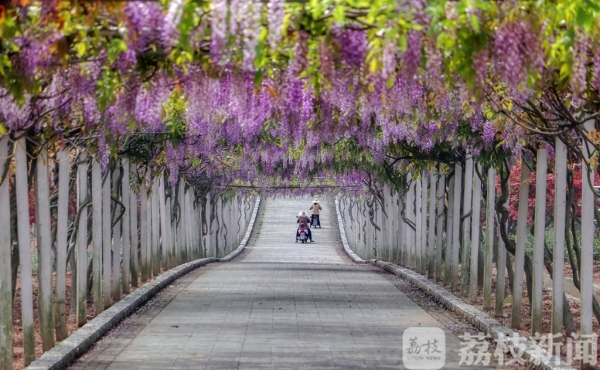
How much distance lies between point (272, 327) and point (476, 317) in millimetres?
2589

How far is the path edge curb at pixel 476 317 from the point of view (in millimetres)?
10008

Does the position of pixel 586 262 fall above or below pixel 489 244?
above

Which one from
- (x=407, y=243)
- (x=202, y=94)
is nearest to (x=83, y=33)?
(x=202, y=94)

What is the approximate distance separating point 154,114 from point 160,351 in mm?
3217

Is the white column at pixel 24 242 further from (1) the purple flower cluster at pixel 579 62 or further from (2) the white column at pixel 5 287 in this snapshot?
(1) the purple flower cluster at pixel 579 62

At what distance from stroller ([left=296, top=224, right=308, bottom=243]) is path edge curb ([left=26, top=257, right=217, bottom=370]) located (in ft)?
103

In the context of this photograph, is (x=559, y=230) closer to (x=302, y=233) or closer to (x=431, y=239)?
(x=431, y=239)

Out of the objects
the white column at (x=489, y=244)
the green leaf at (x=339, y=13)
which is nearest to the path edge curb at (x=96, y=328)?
the green leaf at (x=339, y=13)

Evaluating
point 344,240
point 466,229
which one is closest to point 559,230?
point 466,229

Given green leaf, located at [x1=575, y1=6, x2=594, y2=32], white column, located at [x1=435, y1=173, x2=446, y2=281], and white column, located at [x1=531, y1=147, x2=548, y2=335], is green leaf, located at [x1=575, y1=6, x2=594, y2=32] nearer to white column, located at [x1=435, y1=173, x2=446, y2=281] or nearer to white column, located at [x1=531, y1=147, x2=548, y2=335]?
white column, located at [x1=531, y1=147, x2=548, y2=335]

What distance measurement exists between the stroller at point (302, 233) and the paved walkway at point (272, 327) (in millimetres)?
27656

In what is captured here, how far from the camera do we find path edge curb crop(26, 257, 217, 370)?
10.0m

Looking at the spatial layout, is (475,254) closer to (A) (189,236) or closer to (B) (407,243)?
(B) (407,243)

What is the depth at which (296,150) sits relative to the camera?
23.5 meters
